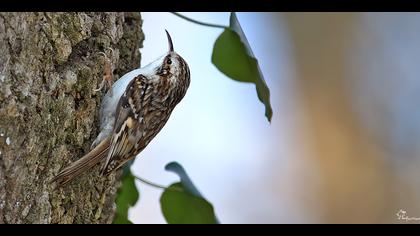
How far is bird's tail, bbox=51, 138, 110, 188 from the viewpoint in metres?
1.90

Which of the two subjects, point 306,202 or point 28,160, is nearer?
point 28,160

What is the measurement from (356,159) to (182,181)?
282 cm

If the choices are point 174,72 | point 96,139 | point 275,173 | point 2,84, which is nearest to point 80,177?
point 96,139

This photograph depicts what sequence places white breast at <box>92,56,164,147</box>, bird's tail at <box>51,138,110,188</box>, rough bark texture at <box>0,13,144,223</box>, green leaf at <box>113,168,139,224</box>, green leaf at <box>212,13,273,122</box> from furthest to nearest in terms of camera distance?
green leaf at <box>113,168,139,224</box>, white breast at <box>92,56,164,147</box>, green leaf at <box>212,13,273,122</box>, bird's tail at <box>51,138,110,188</box>, rough bark texture at <box>0,13,144,223</box>

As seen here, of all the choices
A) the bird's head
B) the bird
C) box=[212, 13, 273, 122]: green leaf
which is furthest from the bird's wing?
box=[212, 13, 273, 122]: green leaf

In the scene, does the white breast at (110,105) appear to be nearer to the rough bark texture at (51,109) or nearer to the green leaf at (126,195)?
the rough bark texture at (51,109)

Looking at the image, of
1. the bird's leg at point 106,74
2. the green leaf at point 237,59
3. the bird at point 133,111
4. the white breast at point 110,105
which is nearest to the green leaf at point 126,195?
the bird at point 133,111

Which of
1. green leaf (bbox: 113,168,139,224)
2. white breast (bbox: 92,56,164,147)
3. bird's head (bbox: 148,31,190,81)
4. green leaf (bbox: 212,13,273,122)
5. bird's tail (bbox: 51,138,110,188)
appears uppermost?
green leaf (bbox: 212,13,273,122)

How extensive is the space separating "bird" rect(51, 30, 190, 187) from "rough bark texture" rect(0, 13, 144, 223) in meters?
0.04

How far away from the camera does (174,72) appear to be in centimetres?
254

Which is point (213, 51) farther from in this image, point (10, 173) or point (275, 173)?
point (275, 173)

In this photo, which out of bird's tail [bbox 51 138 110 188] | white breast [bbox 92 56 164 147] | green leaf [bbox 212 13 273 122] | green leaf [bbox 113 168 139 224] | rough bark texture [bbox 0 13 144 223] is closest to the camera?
rough bark texture [bbox 0 13 144 223]

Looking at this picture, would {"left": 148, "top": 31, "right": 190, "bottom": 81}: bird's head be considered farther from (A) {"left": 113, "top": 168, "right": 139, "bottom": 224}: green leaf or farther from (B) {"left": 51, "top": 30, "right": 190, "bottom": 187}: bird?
(A) {"left": 113, "top": 168, "right": 139, "bottom": 224}: green leaf

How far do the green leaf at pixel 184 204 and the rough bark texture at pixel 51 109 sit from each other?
180mm
